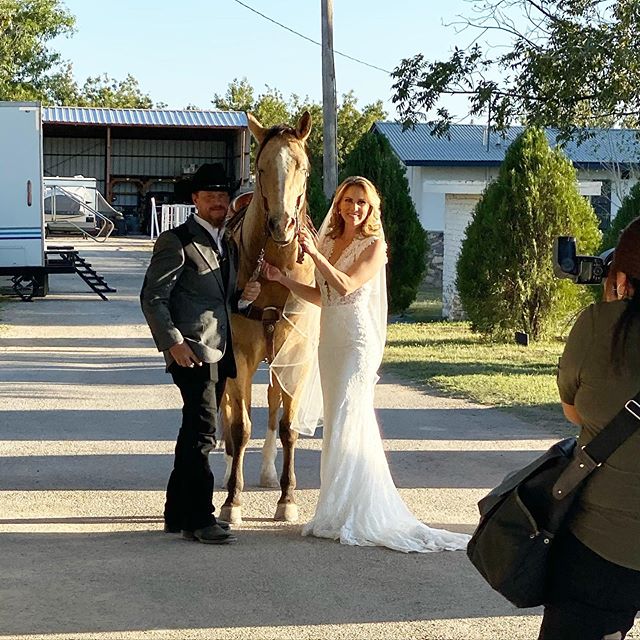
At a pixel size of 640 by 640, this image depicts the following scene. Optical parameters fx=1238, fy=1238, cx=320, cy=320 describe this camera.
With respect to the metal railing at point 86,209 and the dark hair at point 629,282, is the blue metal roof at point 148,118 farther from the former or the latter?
the dark hair at point 629,282

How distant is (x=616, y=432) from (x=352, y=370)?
402 centimetres

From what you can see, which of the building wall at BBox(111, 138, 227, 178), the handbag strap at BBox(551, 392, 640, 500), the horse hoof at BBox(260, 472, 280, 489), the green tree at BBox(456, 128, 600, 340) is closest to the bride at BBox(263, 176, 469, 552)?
the horse hoof at BBox(260, 472, 280, 489)

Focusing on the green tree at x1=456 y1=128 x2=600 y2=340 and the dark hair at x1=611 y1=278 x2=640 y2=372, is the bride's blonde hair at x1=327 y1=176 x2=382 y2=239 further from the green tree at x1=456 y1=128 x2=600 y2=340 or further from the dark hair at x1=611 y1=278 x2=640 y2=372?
the green tree at x1=456 y1=128 x2=600 y2=340

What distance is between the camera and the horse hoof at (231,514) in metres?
7.68

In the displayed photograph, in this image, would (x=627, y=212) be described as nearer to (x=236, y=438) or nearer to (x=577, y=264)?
(x=236, y=438)

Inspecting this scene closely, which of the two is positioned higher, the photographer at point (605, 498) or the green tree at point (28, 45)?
the green tree at point (28, 45)

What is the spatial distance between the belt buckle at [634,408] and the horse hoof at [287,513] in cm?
450

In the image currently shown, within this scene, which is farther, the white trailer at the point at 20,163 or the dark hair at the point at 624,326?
the white trailer at the point at 20,163

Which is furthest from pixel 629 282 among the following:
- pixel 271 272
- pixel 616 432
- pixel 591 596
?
pixel 271 272

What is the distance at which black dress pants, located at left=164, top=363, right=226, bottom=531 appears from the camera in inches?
284

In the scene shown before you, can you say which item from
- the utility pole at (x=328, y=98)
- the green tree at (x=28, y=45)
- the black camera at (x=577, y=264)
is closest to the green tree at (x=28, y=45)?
the green tree at (x=28, y=45)

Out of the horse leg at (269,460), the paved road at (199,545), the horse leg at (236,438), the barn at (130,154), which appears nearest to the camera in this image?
the paved road at (199,545)

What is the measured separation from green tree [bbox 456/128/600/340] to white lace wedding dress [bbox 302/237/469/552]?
39.7 feet

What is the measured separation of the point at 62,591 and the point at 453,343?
13.4 meters
